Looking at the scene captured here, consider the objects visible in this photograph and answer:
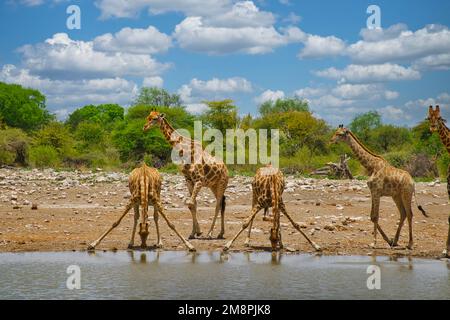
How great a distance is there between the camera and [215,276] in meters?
10.1

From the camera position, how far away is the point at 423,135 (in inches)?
1860

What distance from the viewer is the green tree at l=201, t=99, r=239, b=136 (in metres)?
47.7

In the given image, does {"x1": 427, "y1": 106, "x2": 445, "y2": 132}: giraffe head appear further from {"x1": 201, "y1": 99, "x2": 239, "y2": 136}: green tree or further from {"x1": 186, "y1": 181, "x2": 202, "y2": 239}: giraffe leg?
{"x1": 201, "y1": 99, "x2": 239, "y2": 136}: green tree

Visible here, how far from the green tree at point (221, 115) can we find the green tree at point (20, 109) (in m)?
29.7

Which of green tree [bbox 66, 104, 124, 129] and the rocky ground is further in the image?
green tree [bbox 66, 104, 124, 129]

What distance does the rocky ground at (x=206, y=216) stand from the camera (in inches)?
517

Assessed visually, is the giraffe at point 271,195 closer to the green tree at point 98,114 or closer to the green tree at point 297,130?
the green tree at point 297,130

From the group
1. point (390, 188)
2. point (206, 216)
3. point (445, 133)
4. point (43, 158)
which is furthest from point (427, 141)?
point (390, 188)

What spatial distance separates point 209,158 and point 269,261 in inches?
128

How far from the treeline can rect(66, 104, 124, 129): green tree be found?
667 inches

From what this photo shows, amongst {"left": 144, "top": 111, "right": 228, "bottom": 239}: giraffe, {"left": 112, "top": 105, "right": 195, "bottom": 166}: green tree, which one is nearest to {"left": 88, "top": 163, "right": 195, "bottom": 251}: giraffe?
{"left": 144, "top": 111, "right": 228, "bottom": 239}: giraffe

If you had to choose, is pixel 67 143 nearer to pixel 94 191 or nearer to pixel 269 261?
pixel 94 191
